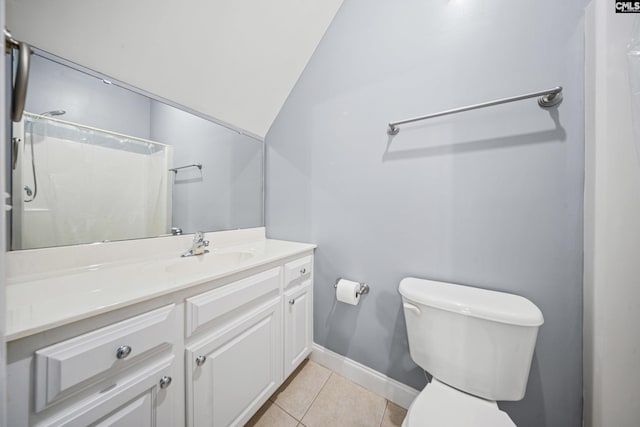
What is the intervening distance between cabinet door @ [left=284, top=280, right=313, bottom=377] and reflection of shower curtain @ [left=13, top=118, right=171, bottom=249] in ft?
2.62

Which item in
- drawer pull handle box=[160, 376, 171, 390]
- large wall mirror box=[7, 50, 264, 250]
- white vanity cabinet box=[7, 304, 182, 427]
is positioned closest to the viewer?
white vanity cabinet box=[7, 304, 182, 427]

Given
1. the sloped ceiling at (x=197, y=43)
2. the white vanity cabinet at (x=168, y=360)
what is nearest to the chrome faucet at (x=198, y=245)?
the white vanity cabinet at (x=168, y=360)

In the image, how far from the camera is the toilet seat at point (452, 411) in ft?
2.31

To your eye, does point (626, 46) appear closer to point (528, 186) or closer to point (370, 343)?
point (528, 186)

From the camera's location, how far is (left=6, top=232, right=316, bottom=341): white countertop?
1.61ft

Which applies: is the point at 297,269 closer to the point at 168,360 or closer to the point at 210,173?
the point at 168,360

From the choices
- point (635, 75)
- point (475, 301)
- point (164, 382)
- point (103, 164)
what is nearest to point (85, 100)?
point (103, 164)

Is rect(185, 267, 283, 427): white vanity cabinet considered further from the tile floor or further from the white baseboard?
the white baseboard

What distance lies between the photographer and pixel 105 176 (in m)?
0.96

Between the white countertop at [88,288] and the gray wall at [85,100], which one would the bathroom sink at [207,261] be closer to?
the white countertop at [88,288]

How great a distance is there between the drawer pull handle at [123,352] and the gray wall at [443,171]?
986mm

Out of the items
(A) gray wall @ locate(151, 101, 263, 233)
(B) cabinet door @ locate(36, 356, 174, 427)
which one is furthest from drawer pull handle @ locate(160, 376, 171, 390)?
(A) gray wall @ locate(151, 101, 263, 233)

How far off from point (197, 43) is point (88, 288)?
3.85ft

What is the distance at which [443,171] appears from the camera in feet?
3.36
